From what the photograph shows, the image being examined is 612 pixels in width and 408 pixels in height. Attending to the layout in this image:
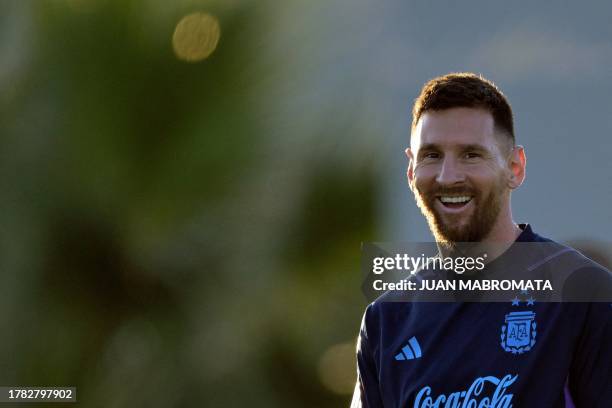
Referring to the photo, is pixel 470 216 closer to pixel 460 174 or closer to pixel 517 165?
pixel 460 174

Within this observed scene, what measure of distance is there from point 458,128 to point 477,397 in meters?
1.13

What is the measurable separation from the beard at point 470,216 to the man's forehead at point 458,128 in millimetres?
199

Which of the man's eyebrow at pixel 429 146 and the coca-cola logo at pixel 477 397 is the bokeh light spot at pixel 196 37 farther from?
the coca-cola logo at pixel 477 397

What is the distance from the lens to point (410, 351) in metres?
3.60

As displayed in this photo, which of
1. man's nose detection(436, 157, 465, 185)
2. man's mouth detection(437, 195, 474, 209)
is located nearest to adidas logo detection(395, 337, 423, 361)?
man's mouth detection(437, 195, 474, 209)

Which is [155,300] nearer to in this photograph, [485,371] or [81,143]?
[81,143]

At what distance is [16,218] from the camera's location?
43.0ft

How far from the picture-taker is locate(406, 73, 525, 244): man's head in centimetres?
353

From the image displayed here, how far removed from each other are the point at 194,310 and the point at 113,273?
4.80ft

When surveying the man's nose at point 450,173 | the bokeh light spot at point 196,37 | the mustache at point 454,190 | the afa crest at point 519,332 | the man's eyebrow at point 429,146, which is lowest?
the afa crest at point 519,332

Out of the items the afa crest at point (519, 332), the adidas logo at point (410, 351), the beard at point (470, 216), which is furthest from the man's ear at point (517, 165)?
the adidas logo at point (410, 351)

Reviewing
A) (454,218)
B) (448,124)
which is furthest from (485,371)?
(448,124)

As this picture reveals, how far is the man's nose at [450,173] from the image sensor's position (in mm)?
3500

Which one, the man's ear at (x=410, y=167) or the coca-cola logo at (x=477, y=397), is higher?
the man's ear at (x=410, y=167)
